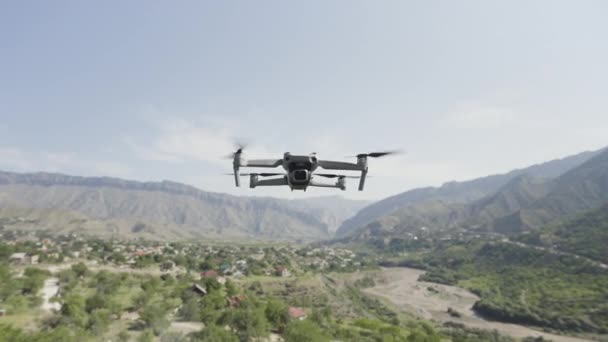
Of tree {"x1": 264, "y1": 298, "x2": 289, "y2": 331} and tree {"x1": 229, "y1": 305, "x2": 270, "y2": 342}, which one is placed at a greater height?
tree {"x1": 229, "y1": 305, "x2": 270, "y2": 342}

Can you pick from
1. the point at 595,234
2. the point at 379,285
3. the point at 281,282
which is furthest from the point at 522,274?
the point at 281,282

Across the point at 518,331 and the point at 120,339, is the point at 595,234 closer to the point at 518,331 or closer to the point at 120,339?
the point at 518,331

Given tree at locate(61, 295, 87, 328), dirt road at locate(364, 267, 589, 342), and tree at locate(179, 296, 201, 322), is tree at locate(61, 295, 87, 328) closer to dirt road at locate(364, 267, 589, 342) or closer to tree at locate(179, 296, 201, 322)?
tree at locate(179, 296, 201, 322)

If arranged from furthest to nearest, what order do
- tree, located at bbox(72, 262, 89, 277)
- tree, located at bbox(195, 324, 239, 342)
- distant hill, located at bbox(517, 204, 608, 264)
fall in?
distant hill, located at bbox(517, 204, 608, 264) < tree, located at bbox(72, 262, 89, 277) < tree, located at bbox(195, 324, 239, 342)

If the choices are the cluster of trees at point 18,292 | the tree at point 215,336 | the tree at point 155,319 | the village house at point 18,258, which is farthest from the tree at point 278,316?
the village house at point 18,258

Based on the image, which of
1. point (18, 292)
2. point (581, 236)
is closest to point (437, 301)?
point (581, 236)

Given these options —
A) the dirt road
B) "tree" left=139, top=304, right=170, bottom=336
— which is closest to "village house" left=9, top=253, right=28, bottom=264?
"tree" left=139, top=304, right=170, bottom=336

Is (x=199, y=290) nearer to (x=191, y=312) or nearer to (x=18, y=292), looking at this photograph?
(x=191, y=312)

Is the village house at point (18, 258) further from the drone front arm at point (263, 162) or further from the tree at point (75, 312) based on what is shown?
the drone front arm at point (263, 162)
